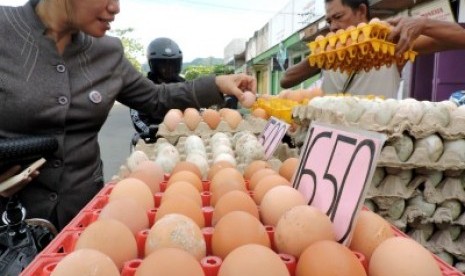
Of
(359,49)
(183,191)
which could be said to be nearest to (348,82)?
(359,49)

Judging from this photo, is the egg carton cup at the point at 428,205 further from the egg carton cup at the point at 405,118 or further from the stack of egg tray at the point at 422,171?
the egg carton cup at the point at 405,118

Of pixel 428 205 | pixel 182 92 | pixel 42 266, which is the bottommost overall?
pixel 428 205

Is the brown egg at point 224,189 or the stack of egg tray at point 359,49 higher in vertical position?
the stack of egg tray at point 359,49

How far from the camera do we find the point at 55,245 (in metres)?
1.09

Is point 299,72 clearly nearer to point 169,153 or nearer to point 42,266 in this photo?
point 169,153

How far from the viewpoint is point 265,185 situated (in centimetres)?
141

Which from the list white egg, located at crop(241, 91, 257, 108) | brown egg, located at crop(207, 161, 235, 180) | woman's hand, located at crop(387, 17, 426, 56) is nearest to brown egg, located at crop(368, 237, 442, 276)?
brown egg, located at crop(207, 161, 235, 180)

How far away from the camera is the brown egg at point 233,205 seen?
1.23 metres

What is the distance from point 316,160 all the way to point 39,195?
47.1 inches

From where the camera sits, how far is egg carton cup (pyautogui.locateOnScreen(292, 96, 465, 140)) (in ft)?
6.44

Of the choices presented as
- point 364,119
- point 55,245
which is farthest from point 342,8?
point 55,245

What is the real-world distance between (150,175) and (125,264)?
0.62m

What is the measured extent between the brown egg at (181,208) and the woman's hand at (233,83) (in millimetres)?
1267

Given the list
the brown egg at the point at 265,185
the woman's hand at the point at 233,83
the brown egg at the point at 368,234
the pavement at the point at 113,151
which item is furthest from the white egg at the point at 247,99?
the pavement at the point at 113,151
